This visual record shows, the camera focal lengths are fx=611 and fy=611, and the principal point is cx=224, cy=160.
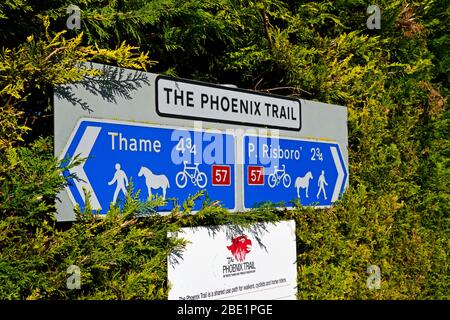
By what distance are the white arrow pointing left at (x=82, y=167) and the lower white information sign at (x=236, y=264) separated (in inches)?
23.5

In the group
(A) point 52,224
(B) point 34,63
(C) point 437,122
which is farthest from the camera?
(C) point 437,122

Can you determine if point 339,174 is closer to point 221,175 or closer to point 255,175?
point 255,175

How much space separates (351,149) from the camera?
514 centimetres

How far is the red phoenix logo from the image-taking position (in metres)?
3.71

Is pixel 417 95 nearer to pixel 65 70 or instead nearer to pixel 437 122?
pixel 437 122

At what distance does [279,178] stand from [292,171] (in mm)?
152

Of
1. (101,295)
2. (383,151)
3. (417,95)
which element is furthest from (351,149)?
(101,295)

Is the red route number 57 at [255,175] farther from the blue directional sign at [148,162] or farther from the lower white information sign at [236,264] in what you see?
the lower white information sign at [236,264]

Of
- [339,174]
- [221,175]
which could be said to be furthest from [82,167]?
[339,174]

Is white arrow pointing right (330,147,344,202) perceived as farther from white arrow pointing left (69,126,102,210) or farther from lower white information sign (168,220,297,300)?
white arrow pointing left (69,126,102,210)

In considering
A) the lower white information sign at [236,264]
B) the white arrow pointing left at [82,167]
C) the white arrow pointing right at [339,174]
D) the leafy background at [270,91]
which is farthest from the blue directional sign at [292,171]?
the white arrow pointing left at [82,167]

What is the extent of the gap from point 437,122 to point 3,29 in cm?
445

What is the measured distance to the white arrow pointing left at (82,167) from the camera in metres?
2.95

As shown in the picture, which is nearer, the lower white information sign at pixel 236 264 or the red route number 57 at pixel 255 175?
the lower white information sign at pixel 236 264
